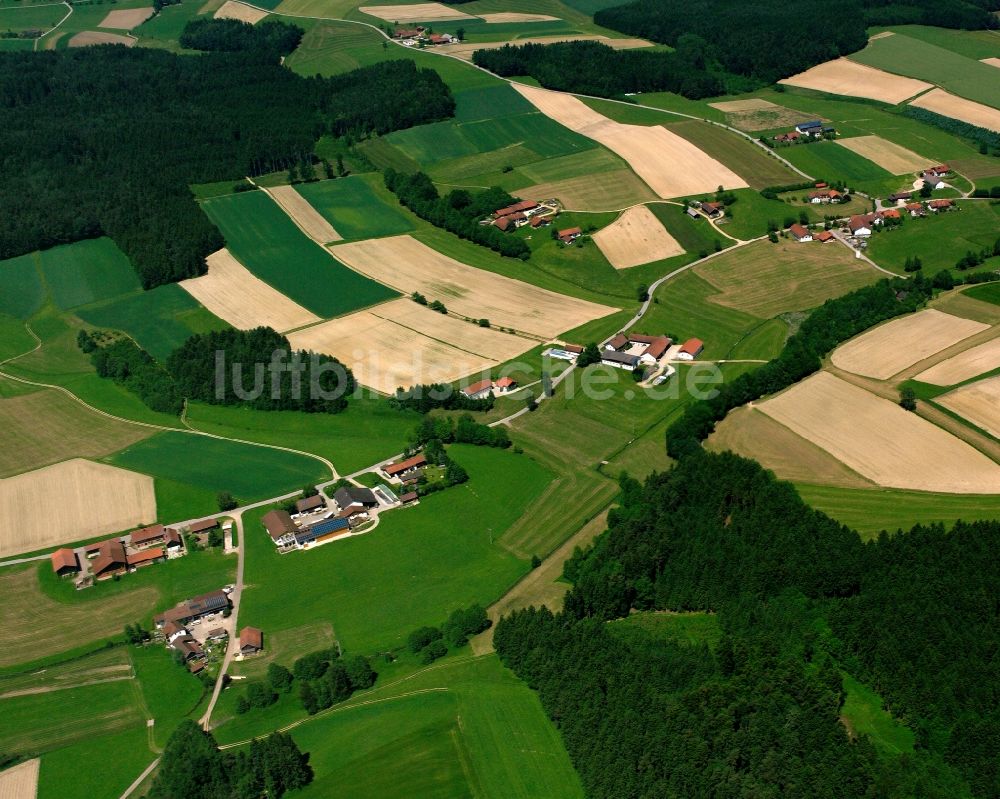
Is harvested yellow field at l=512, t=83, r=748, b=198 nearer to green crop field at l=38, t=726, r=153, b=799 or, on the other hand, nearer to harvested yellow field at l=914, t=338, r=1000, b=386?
harvested yellow field at l=914, t=338, r=1000, b=386


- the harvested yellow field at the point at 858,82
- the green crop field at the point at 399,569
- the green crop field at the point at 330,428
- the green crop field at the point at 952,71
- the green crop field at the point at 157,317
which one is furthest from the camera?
the harvested yellow field at the point at 858,82

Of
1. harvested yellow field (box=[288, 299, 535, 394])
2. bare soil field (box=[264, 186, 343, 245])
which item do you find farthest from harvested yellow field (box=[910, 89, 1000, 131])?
bare soil field (box=[264, 186, 343, 245])

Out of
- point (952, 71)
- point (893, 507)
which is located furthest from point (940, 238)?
point (952, 71)

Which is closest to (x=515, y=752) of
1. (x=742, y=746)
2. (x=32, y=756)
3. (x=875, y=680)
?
(x=742, y=746)

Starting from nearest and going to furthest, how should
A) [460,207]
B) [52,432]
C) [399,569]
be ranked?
[399,569] < [52,432] < [460,207]

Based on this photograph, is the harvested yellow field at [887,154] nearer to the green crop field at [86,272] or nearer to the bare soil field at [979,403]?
the bare soil field at [979,403]

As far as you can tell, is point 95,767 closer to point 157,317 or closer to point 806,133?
point 157,317

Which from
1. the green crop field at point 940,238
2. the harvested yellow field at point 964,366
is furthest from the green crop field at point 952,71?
the harvested yellow field at point 964,366
